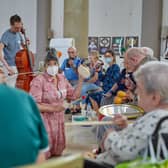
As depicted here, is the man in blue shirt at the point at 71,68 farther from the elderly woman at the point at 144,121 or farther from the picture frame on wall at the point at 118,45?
the elderly woman at the point at 144,121

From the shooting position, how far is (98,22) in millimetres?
9719

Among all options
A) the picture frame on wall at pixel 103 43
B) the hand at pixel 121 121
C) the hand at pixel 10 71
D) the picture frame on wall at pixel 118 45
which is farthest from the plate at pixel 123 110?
Answer: the picture frame on wall at pixel 103 43

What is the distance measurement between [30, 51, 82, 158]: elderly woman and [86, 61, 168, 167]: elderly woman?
159 cm

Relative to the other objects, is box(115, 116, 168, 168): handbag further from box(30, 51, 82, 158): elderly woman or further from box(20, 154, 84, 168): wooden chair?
box(30, 51, 82, 158): elderly woman

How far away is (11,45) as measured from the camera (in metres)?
5.78

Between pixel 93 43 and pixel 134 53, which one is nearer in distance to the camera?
pixel 134 53

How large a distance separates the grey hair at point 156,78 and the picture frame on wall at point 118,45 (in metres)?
6.89

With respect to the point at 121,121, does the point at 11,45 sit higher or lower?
higher

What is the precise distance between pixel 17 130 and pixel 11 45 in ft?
15.0

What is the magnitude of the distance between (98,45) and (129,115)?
6791 millimetres

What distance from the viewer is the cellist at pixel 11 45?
5.67 meters

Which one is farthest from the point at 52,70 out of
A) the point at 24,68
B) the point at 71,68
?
the point at 71,68

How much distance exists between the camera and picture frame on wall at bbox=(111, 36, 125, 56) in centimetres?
898

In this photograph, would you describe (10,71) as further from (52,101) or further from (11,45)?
(52,101)
